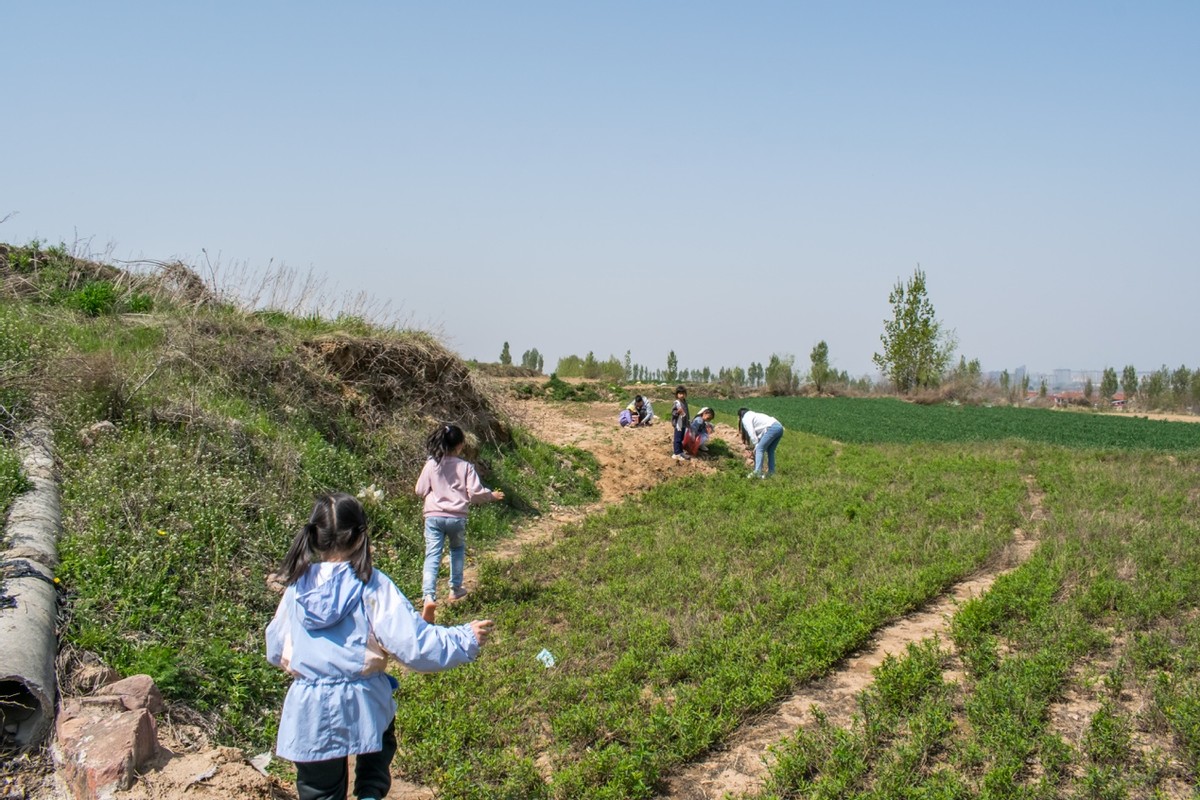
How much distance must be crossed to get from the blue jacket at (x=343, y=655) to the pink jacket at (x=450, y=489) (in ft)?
12.3

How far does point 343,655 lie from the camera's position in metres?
3.00

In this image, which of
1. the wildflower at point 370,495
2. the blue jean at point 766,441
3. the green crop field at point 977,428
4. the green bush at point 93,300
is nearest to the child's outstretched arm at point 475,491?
the wildflower at point 370,495

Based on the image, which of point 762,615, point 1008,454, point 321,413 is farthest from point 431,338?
point 1008,454

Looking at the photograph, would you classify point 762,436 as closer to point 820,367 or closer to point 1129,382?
point 820,367

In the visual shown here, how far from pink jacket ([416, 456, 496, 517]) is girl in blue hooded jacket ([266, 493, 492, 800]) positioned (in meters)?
3.69

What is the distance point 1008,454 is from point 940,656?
13598mm

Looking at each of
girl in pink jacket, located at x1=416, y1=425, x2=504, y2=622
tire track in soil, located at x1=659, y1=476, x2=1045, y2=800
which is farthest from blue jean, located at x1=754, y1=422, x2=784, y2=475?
girl in pink jacket, located at x1=416, y1=425, x2=504, y2=622

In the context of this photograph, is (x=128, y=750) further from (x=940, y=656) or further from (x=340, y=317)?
(x=340, y=317)

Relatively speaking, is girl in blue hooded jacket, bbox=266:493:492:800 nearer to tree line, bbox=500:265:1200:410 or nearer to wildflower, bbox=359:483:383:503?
wildflower, bbox=359:483:383:503

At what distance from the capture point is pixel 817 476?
13688mm

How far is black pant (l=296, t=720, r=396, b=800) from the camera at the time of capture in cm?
303

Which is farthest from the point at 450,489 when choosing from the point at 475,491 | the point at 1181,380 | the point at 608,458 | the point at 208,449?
the point at 1181,380

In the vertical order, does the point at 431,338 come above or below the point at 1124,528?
above

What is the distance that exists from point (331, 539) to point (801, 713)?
3.48 metres
